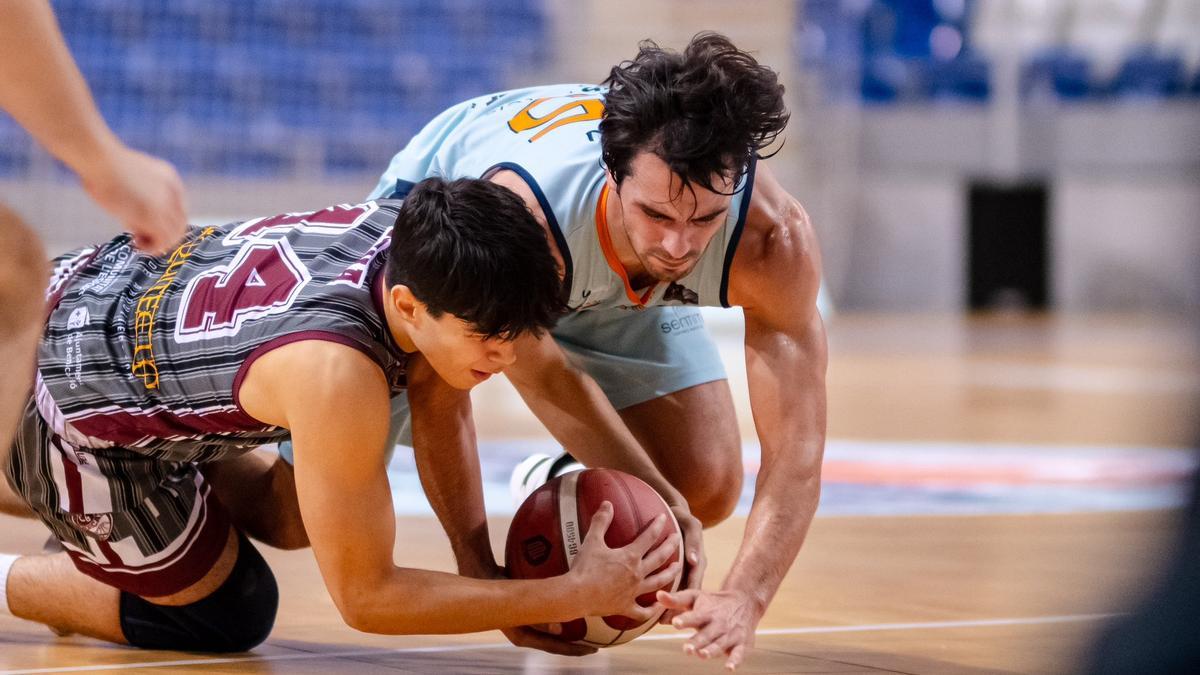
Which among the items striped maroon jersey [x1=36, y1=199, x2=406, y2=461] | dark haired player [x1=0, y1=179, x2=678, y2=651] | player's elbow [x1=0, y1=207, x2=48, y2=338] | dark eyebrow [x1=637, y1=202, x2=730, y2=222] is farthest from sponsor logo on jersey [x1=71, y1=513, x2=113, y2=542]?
dark eyebrow [x1=637, y1=202, x2=730, y2=222]

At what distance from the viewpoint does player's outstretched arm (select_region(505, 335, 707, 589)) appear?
3.67 meters

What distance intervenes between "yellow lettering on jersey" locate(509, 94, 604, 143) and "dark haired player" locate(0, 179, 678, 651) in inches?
23.5

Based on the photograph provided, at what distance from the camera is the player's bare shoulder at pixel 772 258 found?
3539 mm

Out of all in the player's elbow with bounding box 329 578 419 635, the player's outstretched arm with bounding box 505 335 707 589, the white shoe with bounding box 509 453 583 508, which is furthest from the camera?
the white shoe with bounding box 509 453 583 508

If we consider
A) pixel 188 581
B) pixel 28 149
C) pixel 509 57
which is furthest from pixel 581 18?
pixel 188 581

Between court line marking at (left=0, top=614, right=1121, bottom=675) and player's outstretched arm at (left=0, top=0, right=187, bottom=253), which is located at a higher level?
player's outstretched arm at (left=0, top=0, right=187, bottom=253)

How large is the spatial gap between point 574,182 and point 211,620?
4.27 feet

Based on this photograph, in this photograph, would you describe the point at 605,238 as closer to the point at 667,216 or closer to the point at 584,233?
the point at 584,233

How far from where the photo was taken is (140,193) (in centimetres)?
205

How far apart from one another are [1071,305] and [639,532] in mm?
19114

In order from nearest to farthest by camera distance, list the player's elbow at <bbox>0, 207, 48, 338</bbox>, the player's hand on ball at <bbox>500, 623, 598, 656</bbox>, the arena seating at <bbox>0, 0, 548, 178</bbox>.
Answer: the player's elbow at <bbox>0, 207, 48, 338</bbox> → the player's hand on ball at <bbox>500, 623, 598, 656</bbox> → the arena seating at <bbox>0, 0, 548, 178</bbox>

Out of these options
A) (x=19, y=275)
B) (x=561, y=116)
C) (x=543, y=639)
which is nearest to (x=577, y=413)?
(x=543, y=639)

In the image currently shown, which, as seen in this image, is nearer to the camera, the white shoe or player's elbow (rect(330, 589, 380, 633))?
player's elbow (rect(330, 589, 380, 633))

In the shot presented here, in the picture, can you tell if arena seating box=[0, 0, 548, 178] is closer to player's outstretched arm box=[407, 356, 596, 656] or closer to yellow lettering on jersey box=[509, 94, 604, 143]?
yellow lettering on jersey box=[509, 94, 604, 143]
